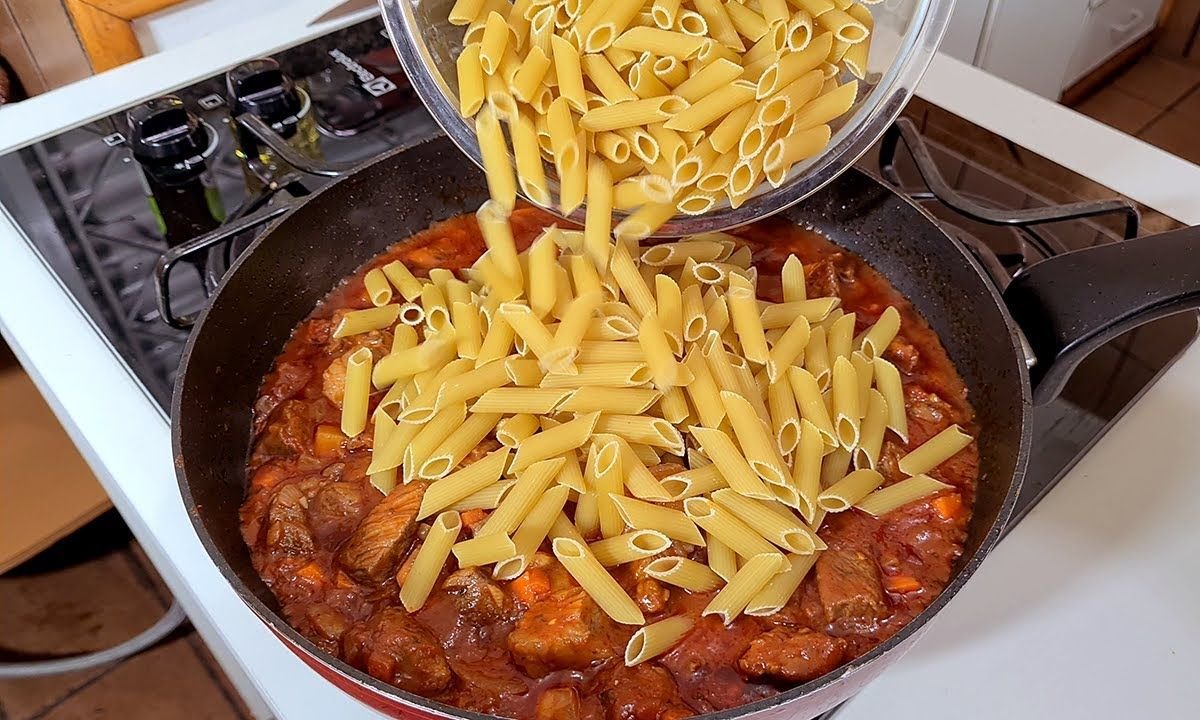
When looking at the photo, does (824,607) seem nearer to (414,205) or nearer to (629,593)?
(629,593)

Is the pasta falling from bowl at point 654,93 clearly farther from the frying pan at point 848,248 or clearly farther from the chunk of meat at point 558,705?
the chunk of meat at point 558,705

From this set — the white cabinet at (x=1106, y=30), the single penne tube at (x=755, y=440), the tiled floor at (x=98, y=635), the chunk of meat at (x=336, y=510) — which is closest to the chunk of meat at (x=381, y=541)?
the chunk of meat at (x=336, y=510)

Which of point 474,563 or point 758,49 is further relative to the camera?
point 758,49

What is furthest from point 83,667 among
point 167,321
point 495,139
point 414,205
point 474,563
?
point 495,139

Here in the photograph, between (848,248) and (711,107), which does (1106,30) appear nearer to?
(848,248)

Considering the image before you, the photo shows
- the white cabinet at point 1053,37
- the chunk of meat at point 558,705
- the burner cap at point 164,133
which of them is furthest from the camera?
the white cabinet at point 1053,37
